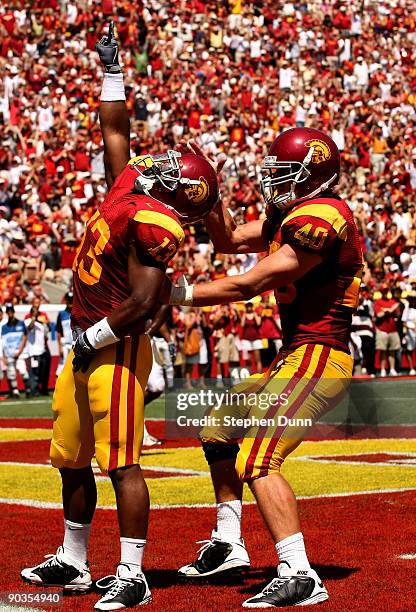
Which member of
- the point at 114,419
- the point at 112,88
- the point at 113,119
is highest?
the point at 112,88

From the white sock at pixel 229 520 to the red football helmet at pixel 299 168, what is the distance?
135cm

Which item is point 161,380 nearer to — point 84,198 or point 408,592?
point 408,592

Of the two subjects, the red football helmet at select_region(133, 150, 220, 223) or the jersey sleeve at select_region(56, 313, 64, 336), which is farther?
the jersey sleeve at select_region(56, 313, 64, 336)

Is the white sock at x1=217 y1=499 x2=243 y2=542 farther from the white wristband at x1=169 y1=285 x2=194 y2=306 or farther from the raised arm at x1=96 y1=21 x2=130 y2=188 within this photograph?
the raised arm at x1=96 y1=21 x2=130 y2=188

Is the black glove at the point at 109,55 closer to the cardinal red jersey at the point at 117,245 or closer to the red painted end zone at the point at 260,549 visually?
the cardinal red jersey at the point at 117,245

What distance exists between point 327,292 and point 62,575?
1.66 m

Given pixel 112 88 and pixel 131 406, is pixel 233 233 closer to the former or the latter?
pixel 112 88

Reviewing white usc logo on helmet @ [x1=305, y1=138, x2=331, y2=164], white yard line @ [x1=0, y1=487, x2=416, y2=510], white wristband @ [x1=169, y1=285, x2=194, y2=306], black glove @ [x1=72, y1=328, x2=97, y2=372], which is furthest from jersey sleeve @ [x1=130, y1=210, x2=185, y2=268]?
white yard line @ [x1=0, y1=487, x2=416, y2=510]

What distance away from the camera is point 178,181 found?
4.98 meters

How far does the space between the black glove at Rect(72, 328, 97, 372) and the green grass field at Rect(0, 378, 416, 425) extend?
815 cm

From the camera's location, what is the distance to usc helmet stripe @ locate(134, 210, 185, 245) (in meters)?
4.76

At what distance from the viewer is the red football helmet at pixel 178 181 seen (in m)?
4.97

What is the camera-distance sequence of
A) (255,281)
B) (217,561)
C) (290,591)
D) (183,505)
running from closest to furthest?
(290,591) → (255,281) → (217,561) → (183,505)

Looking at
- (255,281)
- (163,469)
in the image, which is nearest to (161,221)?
(255,281)
